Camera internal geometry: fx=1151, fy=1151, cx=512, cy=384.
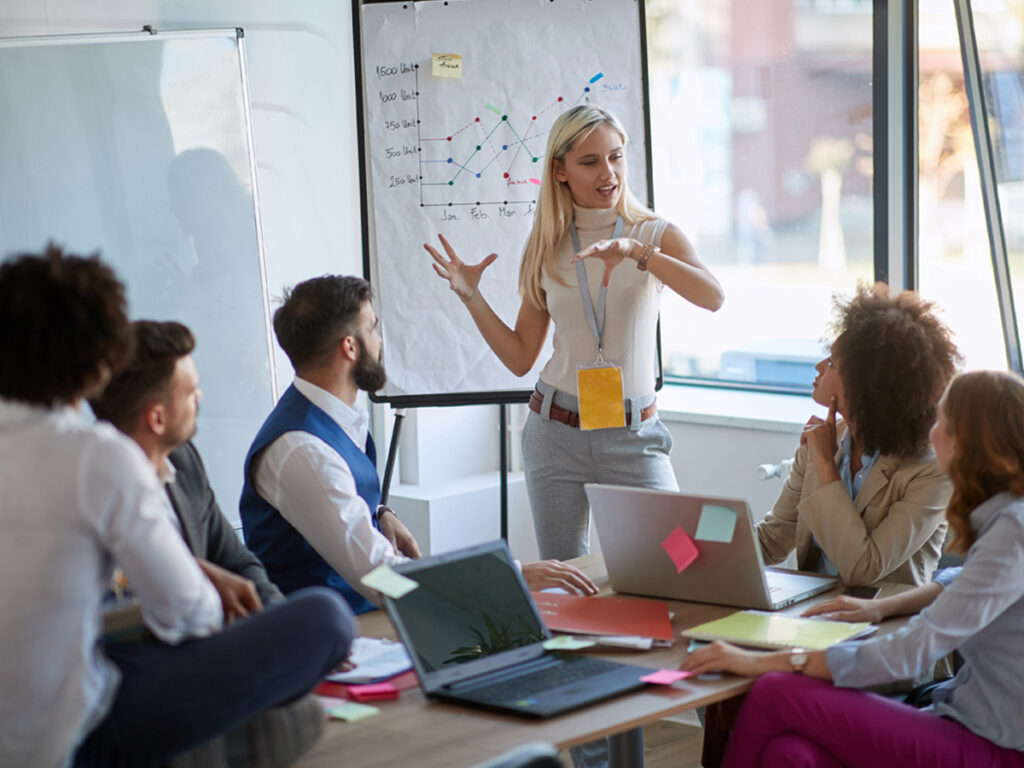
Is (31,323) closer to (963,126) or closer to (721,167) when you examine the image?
(963,126)

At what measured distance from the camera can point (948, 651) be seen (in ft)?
5.65

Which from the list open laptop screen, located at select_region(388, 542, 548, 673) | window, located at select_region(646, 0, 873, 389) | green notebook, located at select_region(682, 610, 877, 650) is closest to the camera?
open laptop screen, located at select_region(388, 542, 548, 673)

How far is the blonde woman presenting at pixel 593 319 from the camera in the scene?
2.68m

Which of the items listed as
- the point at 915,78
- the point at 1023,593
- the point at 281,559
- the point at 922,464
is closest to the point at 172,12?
the point at 281,559

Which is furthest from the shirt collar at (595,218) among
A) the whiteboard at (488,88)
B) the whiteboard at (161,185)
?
the whiteboard at (161,185)

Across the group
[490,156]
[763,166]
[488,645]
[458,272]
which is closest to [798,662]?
[488,645]

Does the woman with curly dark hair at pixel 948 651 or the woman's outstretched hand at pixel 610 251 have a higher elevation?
the woman's outstretched hand at pixel 610 251

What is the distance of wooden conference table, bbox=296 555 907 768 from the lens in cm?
142

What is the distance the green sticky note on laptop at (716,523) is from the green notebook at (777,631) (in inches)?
5.4

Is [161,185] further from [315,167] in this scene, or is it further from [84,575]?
[84,575]

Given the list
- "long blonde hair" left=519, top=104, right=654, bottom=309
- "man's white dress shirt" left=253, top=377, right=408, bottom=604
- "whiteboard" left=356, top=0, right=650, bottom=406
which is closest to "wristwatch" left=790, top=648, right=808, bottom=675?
"man's white dress shirt" left=253, top=377, right=408, bottom=604

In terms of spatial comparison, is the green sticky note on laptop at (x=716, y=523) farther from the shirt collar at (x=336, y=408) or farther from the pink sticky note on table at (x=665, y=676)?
the shirt collar at (x=336, y=408)

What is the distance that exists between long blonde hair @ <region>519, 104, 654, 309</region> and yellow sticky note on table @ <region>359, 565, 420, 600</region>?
126 cm

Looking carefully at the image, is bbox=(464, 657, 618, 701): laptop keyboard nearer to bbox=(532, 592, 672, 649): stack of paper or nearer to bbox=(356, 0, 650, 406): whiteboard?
bbox=(532, 592, 672, 649): stack of paper
